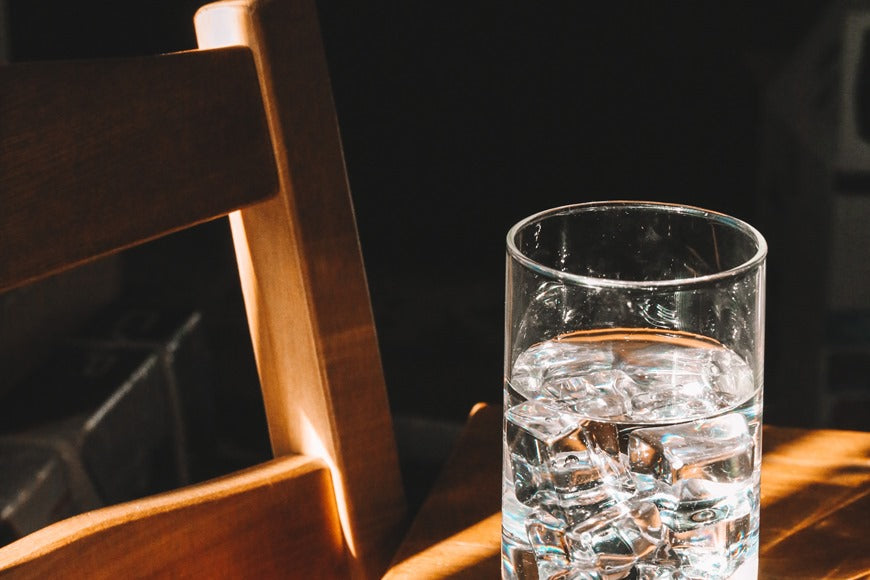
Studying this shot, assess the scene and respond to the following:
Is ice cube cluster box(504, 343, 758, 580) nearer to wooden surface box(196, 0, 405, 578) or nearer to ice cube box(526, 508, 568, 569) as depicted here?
ice cube box(526, 508, 568, 569)

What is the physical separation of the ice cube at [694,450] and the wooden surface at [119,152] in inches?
8.2

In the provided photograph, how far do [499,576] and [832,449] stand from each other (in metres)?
0.22

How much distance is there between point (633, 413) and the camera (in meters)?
0.35

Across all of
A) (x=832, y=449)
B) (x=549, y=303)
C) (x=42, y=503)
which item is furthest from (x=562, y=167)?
(x=549, y=303)

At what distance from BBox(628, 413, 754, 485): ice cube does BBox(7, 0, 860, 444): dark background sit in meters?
2.19

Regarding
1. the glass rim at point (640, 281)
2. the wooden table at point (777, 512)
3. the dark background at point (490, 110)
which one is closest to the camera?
the glass rim at point (640, 281)

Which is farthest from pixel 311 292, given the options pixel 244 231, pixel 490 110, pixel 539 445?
pixel 490 110

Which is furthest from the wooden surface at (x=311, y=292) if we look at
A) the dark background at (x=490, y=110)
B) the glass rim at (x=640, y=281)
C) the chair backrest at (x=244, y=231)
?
the dark background at (x=490, y=110)

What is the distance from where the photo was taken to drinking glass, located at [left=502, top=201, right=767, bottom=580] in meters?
0.35

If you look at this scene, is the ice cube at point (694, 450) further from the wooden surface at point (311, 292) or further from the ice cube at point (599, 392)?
the wooden surface at point (311, 292)

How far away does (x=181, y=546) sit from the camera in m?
0.43

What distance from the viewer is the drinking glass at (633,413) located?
35 cm

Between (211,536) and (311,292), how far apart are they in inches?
4.6

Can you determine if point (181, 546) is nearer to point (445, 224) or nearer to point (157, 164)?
point (157, 164)
